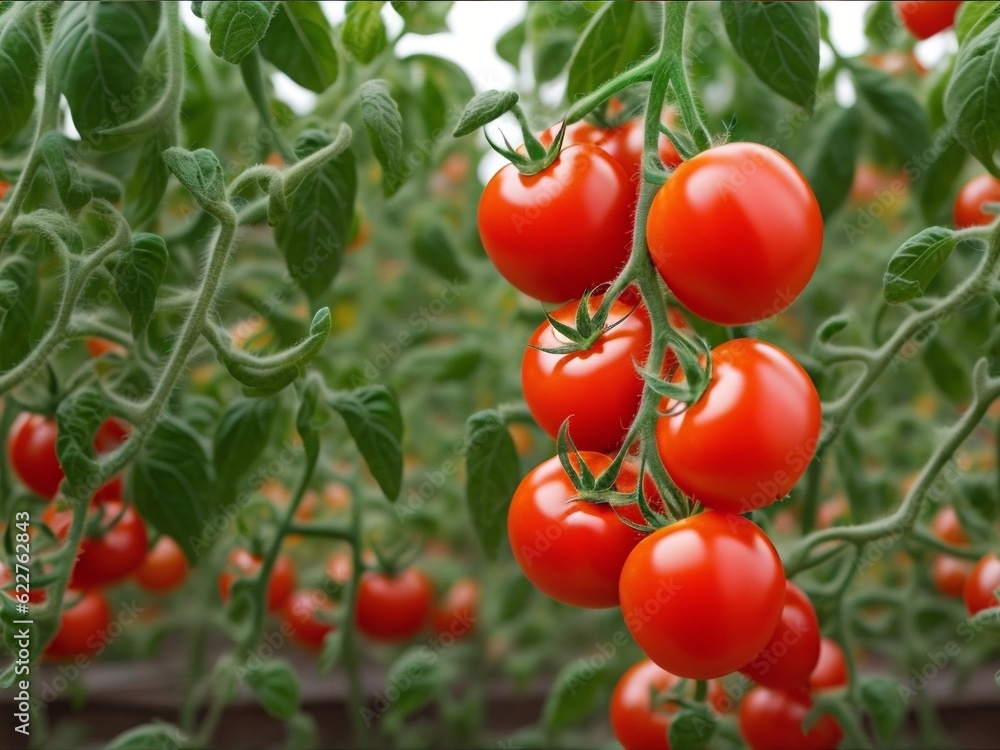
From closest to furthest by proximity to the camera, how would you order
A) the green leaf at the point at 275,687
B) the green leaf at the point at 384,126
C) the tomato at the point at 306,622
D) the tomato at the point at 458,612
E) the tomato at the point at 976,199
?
the green leaf at the point at 384,126
the tomato at the point at 976,199
the green leaf at the point at 275,687
the tomato at the point at 306,622
the tomato at the point at 458,612

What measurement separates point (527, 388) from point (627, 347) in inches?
2.4

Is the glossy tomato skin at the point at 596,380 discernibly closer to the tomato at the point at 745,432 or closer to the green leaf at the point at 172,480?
the tomato at the point at 745,432

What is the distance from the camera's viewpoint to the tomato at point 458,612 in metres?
1.20

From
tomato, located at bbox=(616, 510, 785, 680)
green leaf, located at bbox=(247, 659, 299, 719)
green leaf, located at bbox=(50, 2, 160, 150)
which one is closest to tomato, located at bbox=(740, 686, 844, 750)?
tomato, located at bbox=(616, 510, 785, 680)

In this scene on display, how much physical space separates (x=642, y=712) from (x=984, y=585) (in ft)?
0.79

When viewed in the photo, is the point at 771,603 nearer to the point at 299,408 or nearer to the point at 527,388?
the point at 527,388

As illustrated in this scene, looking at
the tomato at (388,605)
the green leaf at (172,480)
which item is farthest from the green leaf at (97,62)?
the tomato at (388,605)

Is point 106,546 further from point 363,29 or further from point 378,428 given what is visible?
point 363,29

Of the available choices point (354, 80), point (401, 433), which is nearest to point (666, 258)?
point (401, 433)

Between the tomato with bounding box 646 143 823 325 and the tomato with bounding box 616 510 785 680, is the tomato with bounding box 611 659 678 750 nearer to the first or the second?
the tomato with bounding box 616 510 785 680

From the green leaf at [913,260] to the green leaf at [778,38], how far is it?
0.39 ft

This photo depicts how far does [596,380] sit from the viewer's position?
1.54ft

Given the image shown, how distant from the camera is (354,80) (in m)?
0.82

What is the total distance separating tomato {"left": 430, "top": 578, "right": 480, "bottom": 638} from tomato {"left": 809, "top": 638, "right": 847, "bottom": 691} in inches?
22.1
